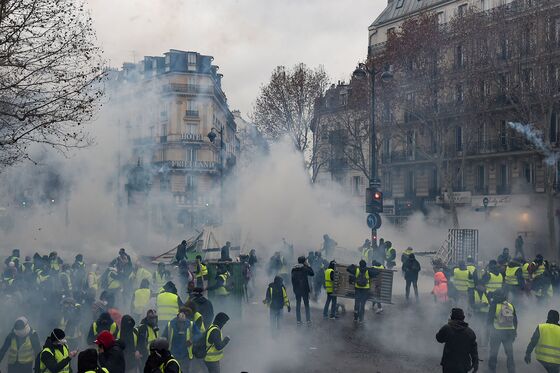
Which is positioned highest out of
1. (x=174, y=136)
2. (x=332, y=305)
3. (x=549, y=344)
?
(x=174, y=136)

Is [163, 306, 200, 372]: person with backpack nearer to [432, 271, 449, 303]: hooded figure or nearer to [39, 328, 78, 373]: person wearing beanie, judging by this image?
[39, 328, 78, 373]: person wearing beanie

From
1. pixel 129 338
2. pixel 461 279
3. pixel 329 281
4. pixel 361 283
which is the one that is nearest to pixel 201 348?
pixel 129 338

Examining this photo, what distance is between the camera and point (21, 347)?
26.5 ft

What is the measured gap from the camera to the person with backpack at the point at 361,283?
1384 centimetres

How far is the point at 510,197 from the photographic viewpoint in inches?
1385

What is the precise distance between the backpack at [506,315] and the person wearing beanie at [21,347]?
277 inches

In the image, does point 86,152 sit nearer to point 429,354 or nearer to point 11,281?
point 11,281

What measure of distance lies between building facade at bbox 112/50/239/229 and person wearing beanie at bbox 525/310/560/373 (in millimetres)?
20954

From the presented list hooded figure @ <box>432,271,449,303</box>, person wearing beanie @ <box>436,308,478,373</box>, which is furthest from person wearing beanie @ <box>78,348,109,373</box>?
hooded figure @ <box>432,271,449,303</box>

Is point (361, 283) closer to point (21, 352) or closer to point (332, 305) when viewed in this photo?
point (332, 305)

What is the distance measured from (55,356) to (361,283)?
816cm

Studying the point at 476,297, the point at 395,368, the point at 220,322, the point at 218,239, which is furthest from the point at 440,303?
the point at 218,239

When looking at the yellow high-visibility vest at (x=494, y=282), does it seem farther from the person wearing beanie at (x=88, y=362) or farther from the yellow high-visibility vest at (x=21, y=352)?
the person wearing beanie at (x=88, y=362)

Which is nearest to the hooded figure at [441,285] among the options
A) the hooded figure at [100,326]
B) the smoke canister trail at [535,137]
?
the hooded figure at [100,326]
